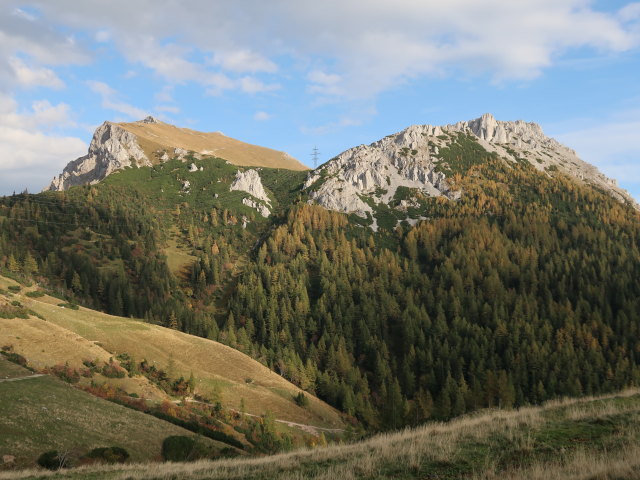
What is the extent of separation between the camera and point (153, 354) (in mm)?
76750

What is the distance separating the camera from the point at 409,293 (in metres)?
176

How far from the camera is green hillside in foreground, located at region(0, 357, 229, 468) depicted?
31688 mm

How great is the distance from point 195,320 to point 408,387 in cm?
7850

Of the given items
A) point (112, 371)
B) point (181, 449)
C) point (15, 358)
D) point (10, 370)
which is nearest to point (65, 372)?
point (15, 358)

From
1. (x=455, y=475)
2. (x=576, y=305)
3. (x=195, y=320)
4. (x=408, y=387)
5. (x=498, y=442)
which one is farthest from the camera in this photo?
(x=576, y=305)

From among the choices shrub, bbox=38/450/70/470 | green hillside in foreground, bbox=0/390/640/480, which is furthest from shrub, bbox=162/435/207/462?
green hillside in foreground, bbox=0/390/640/480

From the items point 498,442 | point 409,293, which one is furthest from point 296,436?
point 409,293

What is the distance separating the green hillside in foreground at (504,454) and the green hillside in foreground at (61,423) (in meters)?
16.6

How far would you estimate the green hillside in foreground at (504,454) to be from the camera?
11.1m

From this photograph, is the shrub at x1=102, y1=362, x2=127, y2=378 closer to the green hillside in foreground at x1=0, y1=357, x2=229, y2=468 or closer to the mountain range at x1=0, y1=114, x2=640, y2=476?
the green hillside in foreground at x1=0, y1=357, x2=229, y2=468

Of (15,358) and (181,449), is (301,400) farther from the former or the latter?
(15,358)

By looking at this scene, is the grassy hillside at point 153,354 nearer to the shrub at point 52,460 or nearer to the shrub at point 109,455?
the shrub at point 109,455

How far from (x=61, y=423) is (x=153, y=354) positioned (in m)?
42.5

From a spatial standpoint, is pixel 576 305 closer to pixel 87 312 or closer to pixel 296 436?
pixel 296 436
